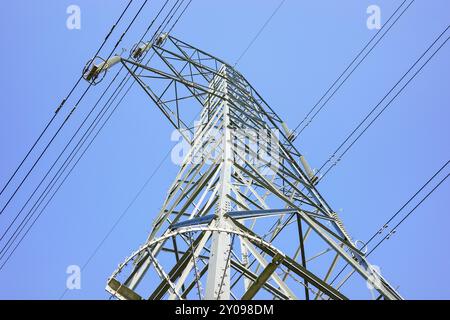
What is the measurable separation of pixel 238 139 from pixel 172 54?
5785 millimetres

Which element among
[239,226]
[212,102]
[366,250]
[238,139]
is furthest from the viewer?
[212,102]

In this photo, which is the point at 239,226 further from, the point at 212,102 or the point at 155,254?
the point at 212,102

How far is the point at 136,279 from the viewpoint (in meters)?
7.20

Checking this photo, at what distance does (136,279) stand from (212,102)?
6365 millimetres

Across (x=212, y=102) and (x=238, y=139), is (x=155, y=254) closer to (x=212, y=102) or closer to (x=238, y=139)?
(x=238, y=139)

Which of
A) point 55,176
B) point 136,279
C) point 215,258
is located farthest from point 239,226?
point 55,176
